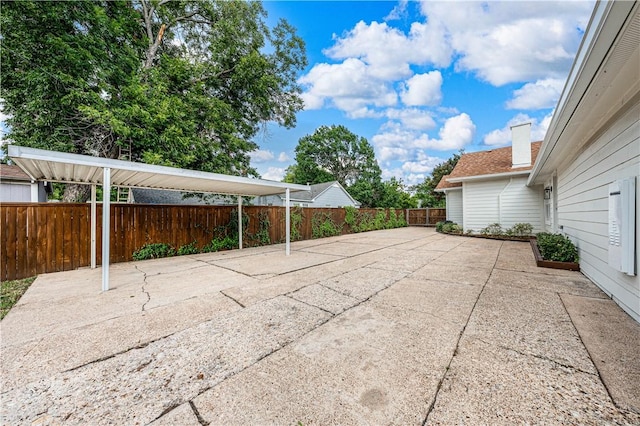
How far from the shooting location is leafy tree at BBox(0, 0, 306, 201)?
6.09 metres

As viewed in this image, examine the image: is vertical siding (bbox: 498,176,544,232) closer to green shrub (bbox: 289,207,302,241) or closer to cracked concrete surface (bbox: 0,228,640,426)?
cracked concrete surface (bbox: 0,228,640,426)

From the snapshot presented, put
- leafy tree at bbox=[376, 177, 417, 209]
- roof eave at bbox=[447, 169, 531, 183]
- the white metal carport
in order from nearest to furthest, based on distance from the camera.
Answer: the white metal carport
roof eave at bbox=[447, 169, 531, 183]
leafy tree at bbox=[376, 177, 417, 209]

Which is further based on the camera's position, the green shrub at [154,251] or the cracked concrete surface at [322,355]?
the green shrub at [154,251]

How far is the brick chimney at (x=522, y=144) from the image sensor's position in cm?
1006

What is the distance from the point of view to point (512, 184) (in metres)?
10.2

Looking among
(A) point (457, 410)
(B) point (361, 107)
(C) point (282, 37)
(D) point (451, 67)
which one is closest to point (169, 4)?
(C) point (282, 37)

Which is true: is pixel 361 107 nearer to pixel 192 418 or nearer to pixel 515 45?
pixel 515 45

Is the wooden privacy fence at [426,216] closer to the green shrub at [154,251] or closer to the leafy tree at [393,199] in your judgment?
the leafy tree at [393,199]

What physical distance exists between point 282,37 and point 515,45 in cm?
944

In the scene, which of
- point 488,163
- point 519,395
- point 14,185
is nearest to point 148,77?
point 14,185

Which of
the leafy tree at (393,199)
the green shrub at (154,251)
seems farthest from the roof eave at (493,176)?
the leafy tree at (393,199)

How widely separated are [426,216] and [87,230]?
62.0 ft

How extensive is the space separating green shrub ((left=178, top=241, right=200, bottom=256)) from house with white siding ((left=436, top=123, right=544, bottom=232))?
11512 millimetres

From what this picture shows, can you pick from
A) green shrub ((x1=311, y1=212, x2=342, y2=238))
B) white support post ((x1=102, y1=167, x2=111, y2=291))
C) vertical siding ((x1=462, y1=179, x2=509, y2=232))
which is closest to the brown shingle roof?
vertical siding ((x1=462, y1=179, x2=509, y2=232))
